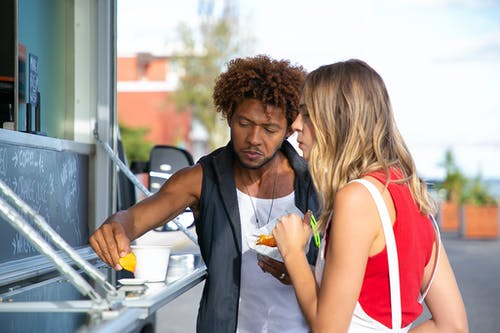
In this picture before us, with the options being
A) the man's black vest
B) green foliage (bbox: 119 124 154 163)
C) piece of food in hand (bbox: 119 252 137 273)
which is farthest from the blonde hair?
green foliage (bbox: 119 124 154 163)

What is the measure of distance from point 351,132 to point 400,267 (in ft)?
1.11

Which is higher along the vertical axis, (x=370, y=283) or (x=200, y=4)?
(x=200, y=4)

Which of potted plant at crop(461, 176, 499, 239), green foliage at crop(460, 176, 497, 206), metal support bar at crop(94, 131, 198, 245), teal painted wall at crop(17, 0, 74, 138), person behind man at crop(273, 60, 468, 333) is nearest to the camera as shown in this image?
person behind man at crop(273, 60, 468, 333)

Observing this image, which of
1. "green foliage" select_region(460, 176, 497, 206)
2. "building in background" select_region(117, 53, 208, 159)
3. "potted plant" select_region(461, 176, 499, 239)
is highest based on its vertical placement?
"building in background" select_region(117, 53, 208, 159)

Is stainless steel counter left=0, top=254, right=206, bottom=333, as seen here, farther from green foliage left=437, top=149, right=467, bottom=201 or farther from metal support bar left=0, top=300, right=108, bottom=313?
green foliage left=437, top=149, right=467, bottom=201

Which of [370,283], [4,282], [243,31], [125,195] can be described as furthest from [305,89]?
[243,31]

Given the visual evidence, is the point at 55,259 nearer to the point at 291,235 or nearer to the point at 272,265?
the point at 291,235

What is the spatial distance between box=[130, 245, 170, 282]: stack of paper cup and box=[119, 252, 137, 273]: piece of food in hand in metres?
0.01

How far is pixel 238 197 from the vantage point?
3.13 m

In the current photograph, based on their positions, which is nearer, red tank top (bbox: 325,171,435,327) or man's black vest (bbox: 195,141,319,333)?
red tank top (bbox: 325,171,435,327)

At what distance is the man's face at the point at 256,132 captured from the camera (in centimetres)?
310

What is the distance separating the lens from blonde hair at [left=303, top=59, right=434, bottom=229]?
2.09m

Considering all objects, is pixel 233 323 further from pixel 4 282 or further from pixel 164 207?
pixel 4 282

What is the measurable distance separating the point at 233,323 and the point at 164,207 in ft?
1.64
